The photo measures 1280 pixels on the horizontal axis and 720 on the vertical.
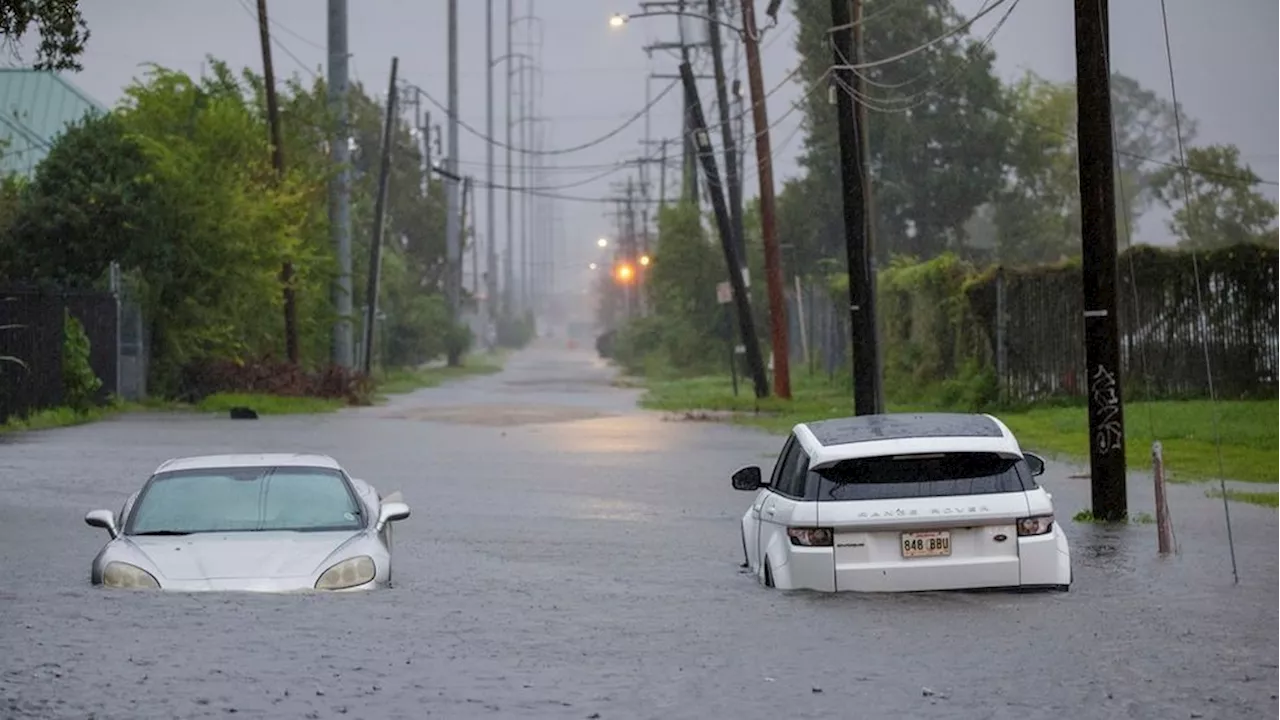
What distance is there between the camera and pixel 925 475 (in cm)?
1444

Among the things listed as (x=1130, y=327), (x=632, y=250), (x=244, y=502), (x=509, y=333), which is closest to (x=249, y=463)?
(x=244, y=502)

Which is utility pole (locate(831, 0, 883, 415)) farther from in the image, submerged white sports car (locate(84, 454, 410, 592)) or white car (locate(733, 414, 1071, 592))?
white car (locate(733, 414, 1071, 592))

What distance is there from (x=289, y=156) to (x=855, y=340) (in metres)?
25.6

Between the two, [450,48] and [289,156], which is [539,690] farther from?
[450,48]

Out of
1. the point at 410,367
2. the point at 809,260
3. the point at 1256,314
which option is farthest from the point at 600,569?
the point at 410,367

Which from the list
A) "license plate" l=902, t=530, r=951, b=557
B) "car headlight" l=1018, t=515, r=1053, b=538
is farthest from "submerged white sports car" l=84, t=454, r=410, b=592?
"car headlight" l=1018, t=515, r=1053, b=538

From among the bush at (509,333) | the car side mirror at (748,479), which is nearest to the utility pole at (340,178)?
the car side mirror at (748,479)

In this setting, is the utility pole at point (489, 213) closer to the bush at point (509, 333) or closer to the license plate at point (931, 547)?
the bush at point (509, 333)

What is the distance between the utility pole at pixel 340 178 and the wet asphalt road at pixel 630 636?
1222 inches

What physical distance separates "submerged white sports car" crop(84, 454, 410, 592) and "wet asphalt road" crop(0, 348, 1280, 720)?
32 cm

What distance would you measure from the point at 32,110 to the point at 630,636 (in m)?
54.8

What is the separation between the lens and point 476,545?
66.0 feet

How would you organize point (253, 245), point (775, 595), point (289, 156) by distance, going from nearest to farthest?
point (775, 595), point (253, 245), point (289, 156)

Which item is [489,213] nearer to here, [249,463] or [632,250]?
[632,250]
